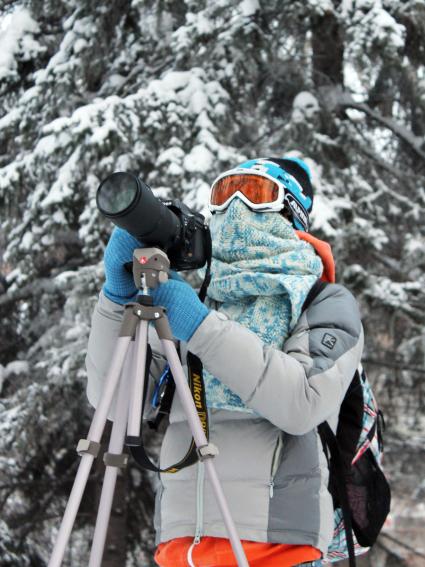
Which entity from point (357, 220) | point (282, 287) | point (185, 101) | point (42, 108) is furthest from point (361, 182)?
point (282, 287)

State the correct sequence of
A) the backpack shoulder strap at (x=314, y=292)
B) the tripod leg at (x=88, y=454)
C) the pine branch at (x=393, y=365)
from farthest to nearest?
the pine branch at (x=393, y=365) < the backpack shoulder strap at (x=314, y=292) < the tripod leg at (x=88, y=454)

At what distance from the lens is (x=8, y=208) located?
18.9ft

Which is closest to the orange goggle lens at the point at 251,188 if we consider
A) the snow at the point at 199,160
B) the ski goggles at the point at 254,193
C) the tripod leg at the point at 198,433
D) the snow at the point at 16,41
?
the ski goggles at the point at 254,193

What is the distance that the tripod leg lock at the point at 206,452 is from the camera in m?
1.50

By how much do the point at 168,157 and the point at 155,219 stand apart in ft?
11.6

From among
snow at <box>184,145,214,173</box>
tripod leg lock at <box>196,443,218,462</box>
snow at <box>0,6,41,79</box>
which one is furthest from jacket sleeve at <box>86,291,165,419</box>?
snow at <box>0,6,41,79</box>

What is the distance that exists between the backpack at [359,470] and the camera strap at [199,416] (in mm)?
342

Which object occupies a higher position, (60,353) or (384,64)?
(384,64)

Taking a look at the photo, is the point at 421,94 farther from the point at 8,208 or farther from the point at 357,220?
the point at 8,208

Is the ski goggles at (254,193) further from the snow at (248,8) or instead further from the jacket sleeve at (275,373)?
the snow at (248,8)

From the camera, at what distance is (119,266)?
1637 millimetres

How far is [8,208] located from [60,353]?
134 cm

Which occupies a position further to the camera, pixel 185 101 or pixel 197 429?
pixel 185 101

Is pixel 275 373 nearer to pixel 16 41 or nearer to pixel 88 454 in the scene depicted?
pixel 88 454
